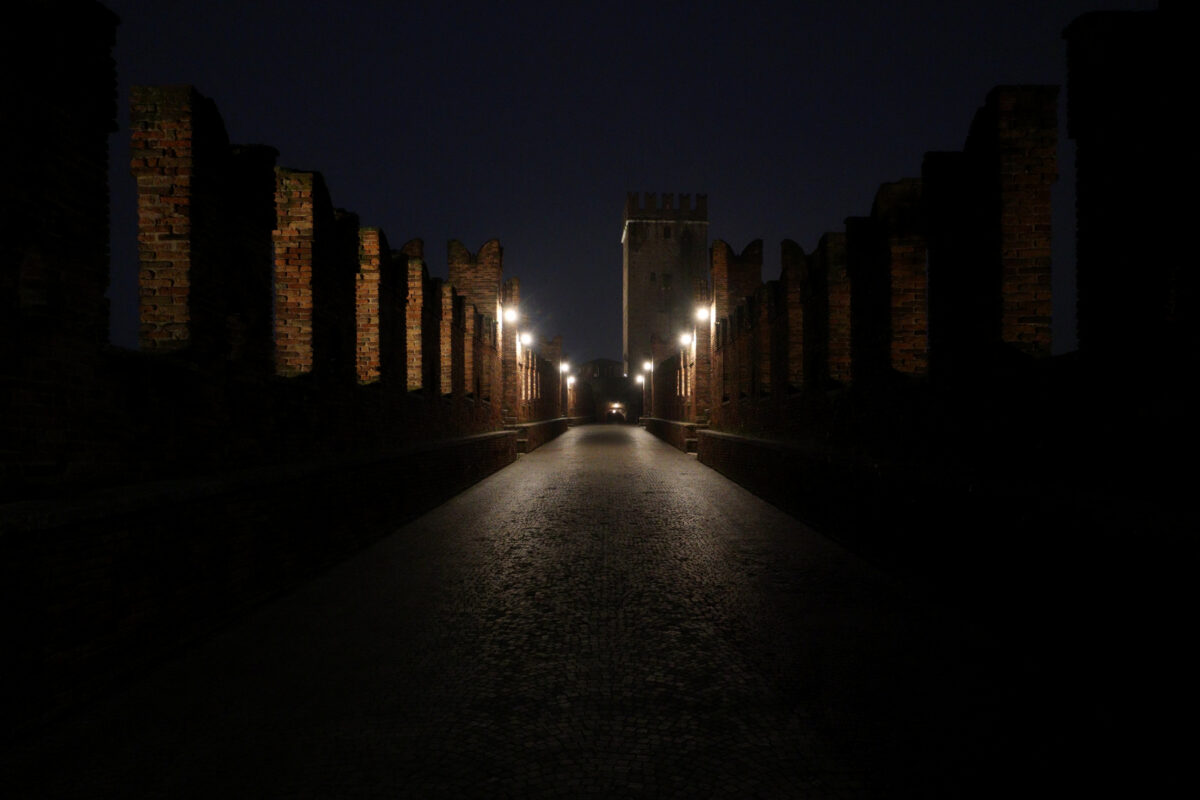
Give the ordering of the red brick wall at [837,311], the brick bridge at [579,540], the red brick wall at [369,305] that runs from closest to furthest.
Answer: the brick bridge at [579,540] → the red brick wall at [369,305] → the red brick wall at [837,311]

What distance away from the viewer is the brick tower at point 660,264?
7012 centimetres

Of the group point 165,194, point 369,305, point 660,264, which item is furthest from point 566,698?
point 660,264

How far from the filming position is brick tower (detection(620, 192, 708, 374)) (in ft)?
230

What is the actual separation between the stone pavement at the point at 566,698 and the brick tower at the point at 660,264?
6392 centimetres

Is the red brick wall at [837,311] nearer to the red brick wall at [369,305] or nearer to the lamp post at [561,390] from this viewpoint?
the red brick wall at [369,305]

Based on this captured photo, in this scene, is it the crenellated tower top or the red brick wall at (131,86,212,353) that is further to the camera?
the crenellated tower top

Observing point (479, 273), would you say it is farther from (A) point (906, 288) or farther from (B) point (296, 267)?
(A) point (906, 288)

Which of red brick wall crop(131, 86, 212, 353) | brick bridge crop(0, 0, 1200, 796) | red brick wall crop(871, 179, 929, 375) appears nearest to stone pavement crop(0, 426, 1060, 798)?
brick bridge crop(0, 0, 1200, 796)

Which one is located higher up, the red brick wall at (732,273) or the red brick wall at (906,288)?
the red brick wall at (732,273)

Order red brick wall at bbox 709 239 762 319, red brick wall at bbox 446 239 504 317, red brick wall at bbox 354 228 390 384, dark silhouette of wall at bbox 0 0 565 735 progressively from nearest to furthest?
dark silhouette of wall at bbox 0 0 565 735
red brick wall at bbox 354 228 390 384
red brick wall at bbox 446 239 504 317
red brick wall at bbox 709 239 762 319

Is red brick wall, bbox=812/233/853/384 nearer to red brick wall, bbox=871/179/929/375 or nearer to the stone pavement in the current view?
red brick wall, bbox=871/179/929/375

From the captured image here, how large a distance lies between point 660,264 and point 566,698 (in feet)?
227

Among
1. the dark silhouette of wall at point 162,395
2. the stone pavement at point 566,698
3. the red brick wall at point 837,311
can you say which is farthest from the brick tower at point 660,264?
the stone pavement at point 566,698

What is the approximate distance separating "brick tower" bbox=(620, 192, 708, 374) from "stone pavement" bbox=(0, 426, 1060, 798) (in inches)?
2516
